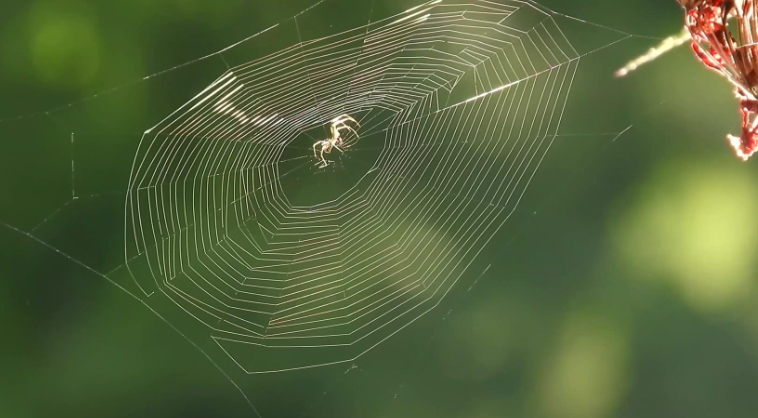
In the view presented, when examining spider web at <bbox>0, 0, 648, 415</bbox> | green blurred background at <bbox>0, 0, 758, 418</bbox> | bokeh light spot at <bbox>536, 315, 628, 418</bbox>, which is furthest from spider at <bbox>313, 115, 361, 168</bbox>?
bokeh light spot at <bbox>536, 315, 628, 418</bbox>

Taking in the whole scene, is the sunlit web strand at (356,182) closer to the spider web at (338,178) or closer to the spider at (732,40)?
the spider web at (338,178)

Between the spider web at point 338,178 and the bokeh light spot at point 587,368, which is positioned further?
the bokeh light spot at point 587,368

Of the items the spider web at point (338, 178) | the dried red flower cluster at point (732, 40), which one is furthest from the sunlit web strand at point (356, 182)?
the dried red flower cluster at point (732, 40)

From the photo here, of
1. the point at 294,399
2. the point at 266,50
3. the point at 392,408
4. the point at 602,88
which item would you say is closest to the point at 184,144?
the point at 266,50

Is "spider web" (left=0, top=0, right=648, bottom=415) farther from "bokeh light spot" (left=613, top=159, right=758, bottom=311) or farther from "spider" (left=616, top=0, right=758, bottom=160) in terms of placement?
"spider" (left=616, top=0, right=758, bottom=160)

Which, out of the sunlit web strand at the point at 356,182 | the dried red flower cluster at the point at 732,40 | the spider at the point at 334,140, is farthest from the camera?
the spider at the point at 334,140

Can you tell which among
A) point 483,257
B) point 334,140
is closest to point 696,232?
point 483,257
